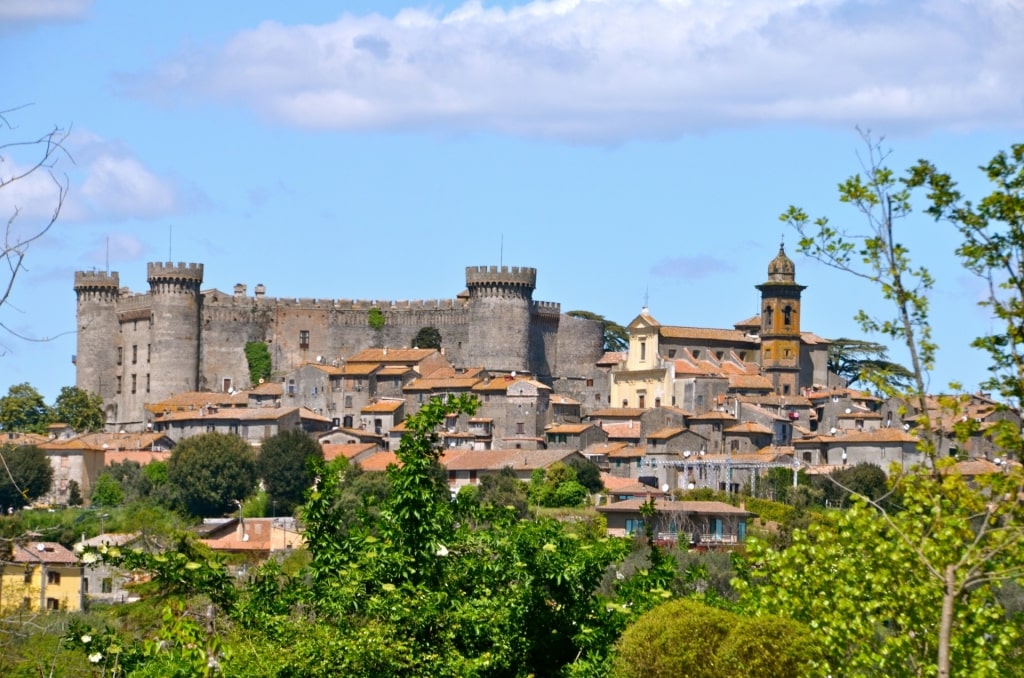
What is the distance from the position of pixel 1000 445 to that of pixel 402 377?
72.3 metres

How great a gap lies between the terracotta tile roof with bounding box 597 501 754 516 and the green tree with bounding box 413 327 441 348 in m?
23.9

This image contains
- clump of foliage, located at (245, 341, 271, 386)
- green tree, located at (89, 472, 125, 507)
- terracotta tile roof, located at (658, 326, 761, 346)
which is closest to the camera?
green tree, located at (89, 472, 125, 507)

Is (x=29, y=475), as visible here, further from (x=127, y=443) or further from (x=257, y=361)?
(x=257, y=361)

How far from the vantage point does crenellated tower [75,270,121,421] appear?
9088 cm

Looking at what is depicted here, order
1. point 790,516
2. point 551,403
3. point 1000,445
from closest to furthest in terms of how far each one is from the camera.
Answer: point 1000,445 → point 790,516 → point 551,403

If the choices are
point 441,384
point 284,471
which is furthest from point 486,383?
point 284,471

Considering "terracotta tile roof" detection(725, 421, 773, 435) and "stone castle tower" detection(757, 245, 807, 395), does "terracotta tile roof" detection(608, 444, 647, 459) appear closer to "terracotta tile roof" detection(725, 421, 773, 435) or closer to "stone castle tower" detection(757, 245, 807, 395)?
"terracotta tile roof" detection(725, 421, 773, 435)

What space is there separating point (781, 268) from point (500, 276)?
12183 mm

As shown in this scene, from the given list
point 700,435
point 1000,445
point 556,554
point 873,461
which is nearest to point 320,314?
point 700,435

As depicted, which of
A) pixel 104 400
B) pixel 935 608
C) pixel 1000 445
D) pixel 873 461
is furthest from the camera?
pixel 104 400

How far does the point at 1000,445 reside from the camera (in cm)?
1345

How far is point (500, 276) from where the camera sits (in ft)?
291

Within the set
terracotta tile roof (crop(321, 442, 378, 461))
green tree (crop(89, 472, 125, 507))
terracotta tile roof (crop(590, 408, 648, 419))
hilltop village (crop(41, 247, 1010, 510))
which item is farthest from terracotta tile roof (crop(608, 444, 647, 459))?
green tree (crop(89, 472, 125, 507))

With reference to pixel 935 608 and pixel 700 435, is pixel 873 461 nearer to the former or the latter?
pixel 700 435
